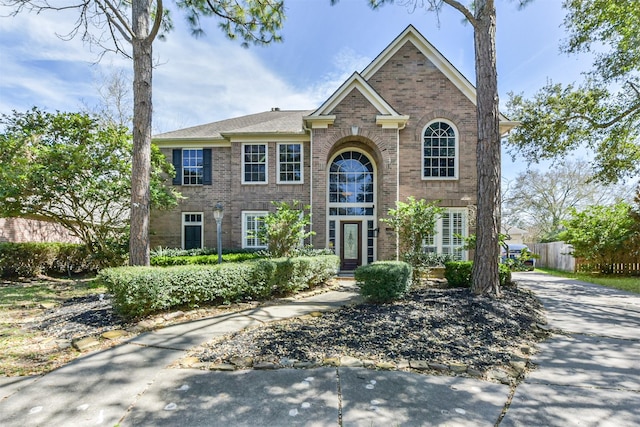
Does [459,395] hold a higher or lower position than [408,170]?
lower

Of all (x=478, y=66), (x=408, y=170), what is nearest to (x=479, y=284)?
(x=478, y=66)

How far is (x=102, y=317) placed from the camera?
5.57 metres

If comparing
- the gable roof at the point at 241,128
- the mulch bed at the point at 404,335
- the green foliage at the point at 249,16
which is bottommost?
the mulch bed at the point at 404,335

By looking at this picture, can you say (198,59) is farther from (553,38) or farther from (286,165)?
(553,38)

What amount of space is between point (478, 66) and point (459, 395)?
22.1ft

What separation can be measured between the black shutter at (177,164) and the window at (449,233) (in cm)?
1106

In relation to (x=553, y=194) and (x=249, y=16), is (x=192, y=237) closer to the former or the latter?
(x=249, y=16)

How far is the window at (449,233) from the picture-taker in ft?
41.5

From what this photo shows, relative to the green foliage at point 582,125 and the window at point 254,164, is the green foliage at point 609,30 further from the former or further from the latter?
the window at point 254,164

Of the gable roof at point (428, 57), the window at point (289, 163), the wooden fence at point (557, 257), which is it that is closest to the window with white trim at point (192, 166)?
the window at point (289, 163)

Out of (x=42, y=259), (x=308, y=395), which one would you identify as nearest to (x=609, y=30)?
(x=308, y=395)

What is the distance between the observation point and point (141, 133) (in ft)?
23.6

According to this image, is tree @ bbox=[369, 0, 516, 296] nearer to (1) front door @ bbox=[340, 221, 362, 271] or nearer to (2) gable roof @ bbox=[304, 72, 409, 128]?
(2) gable roof @ bbox=[304, 72, 409, 128]

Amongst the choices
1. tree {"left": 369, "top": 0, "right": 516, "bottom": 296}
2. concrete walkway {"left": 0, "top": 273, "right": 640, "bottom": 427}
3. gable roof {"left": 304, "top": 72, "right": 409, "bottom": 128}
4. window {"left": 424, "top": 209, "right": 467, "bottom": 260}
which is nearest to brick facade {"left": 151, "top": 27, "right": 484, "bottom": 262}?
gable roof {"left": 304, "top": 72, "right": 409, "bottom": 128}
